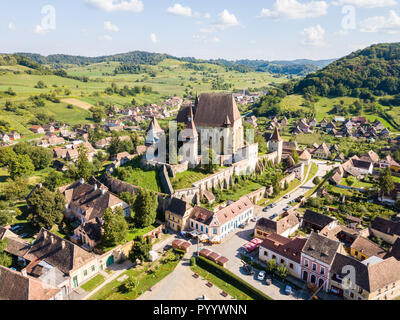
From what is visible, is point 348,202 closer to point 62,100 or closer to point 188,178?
point 188,178

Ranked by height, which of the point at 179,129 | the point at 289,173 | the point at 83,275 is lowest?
the point at 83,275

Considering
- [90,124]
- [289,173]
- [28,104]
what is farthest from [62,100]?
[289,173]

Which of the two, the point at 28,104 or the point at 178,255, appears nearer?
the point at 178,255

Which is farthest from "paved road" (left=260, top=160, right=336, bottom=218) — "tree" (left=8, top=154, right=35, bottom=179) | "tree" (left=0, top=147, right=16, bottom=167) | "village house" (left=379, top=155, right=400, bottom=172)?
"tree" (left=0, top=147, right=16, bottom=167)

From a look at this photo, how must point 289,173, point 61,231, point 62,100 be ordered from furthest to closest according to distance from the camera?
point 62,100 → point 289,173 → point 61,231

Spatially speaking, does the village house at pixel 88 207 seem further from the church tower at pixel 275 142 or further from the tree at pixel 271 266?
the church tower at pixel 275 142

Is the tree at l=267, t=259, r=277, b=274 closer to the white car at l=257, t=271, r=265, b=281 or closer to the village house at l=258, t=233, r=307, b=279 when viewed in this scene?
the white car at l=257, t=271, r=265, b=281

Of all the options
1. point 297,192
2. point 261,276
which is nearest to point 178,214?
point 261,276
